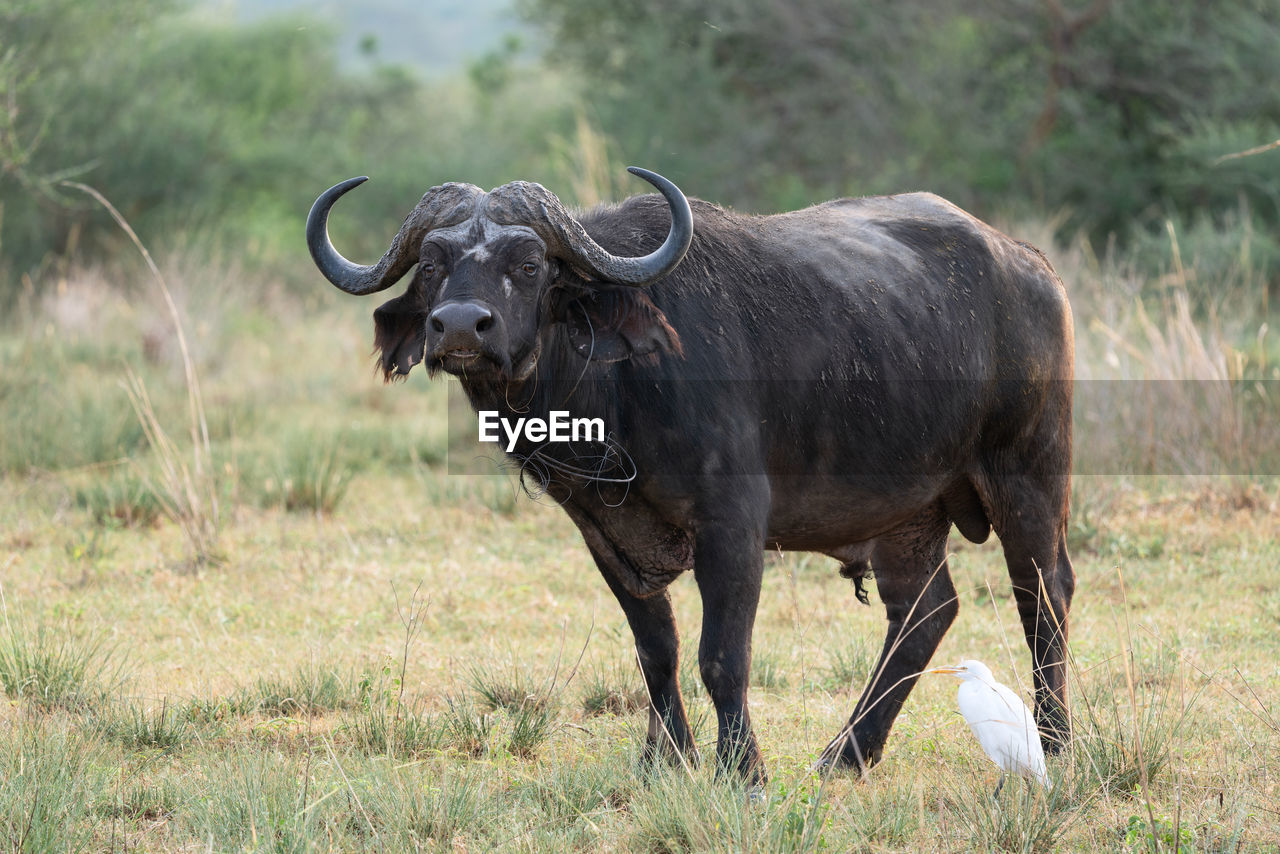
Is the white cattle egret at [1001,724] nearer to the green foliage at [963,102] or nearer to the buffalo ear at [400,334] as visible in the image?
the buffalo ear at [400,334]

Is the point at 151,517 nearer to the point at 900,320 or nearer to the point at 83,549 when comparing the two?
the point at 83,549

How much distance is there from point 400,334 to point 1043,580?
246 cm

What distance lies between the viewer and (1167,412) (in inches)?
340

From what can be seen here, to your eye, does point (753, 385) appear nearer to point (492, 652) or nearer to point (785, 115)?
point (492, 652)

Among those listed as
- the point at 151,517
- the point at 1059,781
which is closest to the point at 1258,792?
the point at 1059,781

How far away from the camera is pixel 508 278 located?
12.7 feet

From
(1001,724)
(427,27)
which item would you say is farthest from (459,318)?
(427,27)

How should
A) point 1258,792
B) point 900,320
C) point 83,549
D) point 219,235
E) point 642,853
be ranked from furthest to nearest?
point 219,235 → point 83,549 → point 900,320 → point 1258,792 → point 642,853

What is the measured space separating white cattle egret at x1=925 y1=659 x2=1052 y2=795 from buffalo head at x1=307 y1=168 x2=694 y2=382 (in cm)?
150

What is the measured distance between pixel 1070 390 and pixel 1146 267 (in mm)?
9099

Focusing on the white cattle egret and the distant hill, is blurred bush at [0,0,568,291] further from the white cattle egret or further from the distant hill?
the distant hill

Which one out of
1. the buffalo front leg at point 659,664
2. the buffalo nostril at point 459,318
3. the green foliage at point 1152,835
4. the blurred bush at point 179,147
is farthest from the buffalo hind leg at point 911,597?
the blurred bush at point 179,147

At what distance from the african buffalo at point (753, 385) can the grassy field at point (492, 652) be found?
1.29 feet

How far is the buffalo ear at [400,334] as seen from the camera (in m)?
4.18
